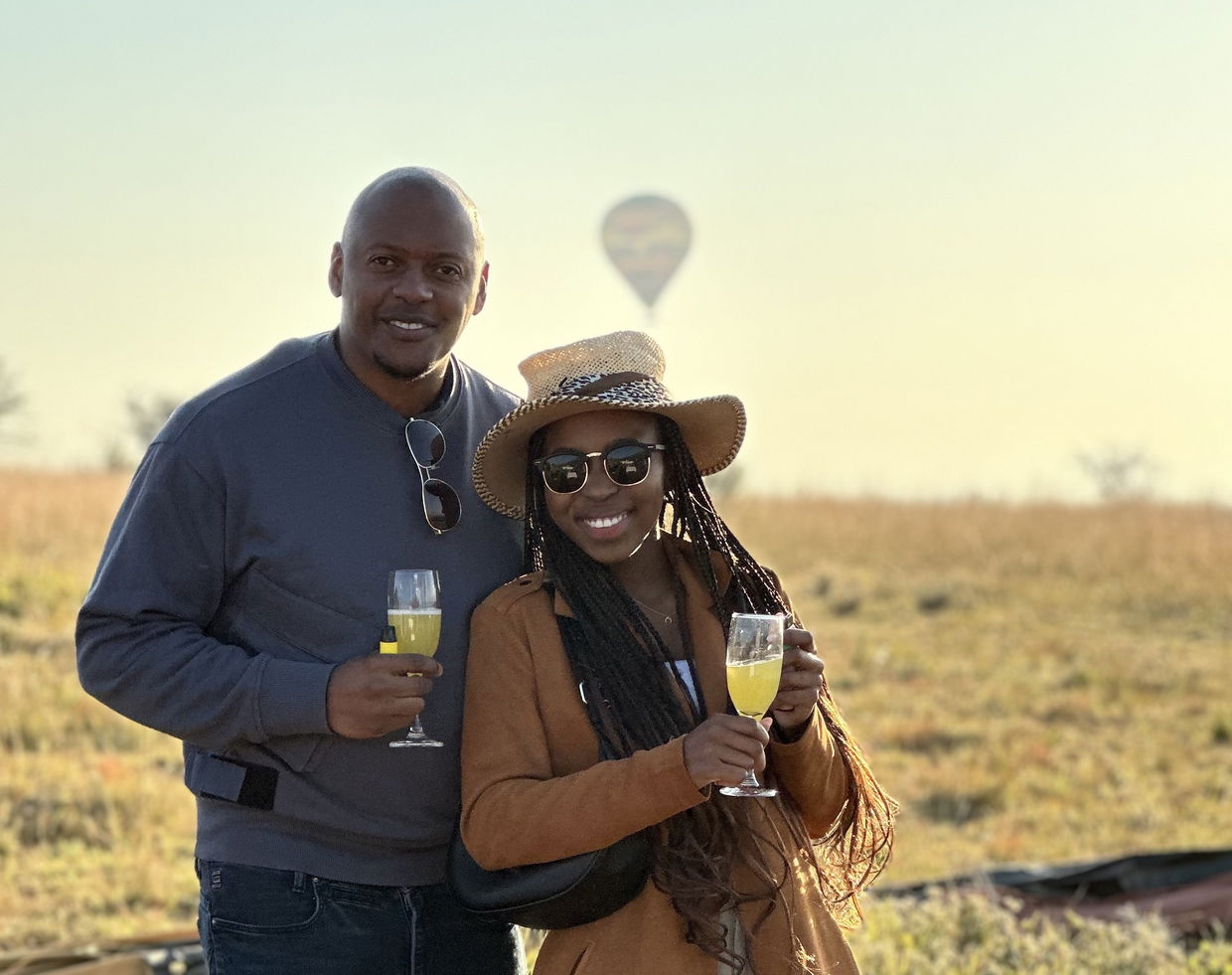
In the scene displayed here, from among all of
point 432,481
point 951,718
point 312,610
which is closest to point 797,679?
point 432,481

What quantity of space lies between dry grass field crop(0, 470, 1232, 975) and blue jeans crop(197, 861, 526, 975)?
2.52m

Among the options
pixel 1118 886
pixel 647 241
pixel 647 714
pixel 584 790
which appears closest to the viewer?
pixel 584 790

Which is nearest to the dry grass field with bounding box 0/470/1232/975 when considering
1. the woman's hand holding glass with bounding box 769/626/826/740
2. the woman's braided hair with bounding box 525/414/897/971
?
the woman's braided hair with bounding box 525/414/897/971

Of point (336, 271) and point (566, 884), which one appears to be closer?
point (566, 884)

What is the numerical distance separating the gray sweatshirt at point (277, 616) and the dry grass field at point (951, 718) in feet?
8.92

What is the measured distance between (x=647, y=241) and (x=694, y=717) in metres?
22.4

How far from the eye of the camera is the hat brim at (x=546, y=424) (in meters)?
3.34

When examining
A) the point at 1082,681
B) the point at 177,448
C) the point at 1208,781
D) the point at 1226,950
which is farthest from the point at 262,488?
the point at 1082,681

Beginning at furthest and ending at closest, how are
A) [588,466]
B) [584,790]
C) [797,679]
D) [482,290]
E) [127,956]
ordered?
[127,956], [482,290], [588,466], [797,679], [584,790]

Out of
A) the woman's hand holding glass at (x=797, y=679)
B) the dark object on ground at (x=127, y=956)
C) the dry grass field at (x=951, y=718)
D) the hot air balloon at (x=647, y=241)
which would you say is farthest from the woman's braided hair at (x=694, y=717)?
the hot air balloon at (x=647, y=241)

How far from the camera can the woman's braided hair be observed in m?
3.13

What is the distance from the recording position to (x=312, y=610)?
131 inches

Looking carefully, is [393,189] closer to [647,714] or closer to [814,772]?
[647,714]

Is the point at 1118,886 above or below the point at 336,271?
below
